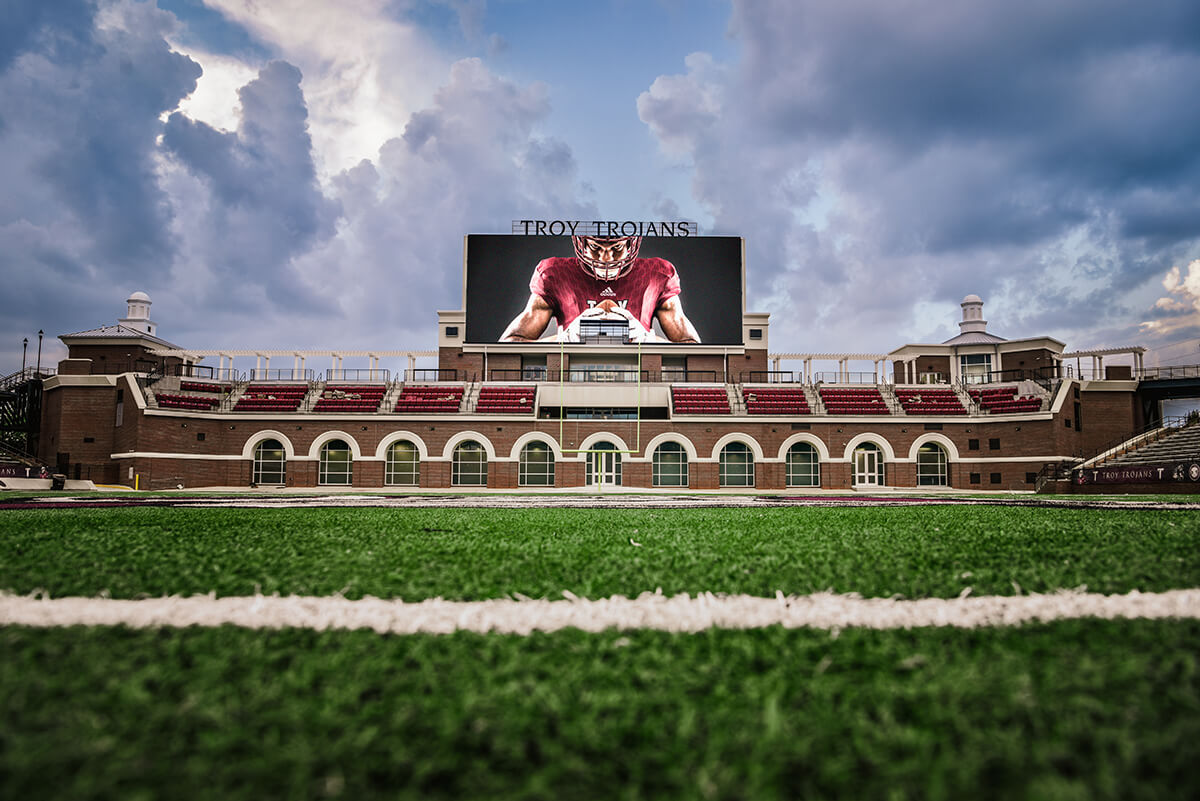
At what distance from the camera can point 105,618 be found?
206 cm

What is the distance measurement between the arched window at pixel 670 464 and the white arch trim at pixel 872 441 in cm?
688

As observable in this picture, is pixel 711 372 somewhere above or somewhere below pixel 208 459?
above

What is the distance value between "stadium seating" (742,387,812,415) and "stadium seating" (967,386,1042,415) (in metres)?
7.82

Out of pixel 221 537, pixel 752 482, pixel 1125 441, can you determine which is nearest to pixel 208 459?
pixel 752 482

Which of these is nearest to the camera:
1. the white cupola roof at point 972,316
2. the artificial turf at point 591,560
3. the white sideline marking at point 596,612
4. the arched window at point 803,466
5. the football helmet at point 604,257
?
the white sideline marking at point 596,612

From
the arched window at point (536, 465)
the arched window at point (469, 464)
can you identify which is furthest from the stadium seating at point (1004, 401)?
the arched window at point (469, 464)

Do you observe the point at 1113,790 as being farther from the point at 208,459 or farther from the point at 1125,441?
the point at 1125,441

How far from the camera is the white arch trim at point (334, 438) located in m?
27.2

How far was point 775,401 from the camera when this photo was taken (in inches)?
1172

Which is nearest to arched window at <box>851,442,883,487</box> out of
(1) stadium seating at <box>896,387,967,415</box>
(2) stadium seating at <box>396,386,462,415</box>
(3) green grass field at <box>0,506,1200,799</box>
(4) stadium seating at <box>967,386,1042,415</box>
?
(1) stadium seating at <box>896,387,967,415</box>

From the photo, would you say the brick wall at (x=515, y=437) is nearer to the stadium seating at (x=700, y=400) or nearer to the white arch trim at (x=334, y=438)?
the white arch trim at (x=334, y=438)

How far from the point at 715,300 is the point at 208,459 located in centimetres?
2377

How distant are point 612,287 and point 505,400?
8221mm

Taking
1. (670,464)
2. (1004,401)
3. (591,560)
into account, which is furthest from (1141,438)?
(591,560)
